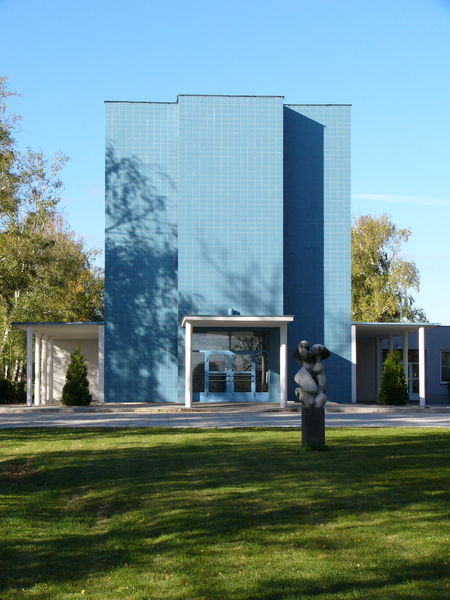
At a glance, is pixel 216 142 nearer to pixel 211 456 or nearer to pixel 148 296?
pixel 148 296

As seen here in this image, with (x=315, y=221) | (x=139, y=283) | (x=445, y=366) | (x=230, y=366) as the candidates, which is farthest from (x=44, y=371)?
Answer: (x=445, y=366)

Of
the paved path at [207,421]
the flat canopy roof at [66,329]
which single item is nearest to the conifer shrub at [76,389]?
the flat canopy roof at [66,329]

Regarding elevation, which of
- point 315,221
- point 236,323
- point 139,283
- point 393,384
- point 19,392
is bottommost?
point 19,392

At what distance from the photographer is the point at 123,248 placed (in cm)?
3659

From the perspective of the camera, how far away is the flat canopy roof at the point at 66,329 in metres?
33.7

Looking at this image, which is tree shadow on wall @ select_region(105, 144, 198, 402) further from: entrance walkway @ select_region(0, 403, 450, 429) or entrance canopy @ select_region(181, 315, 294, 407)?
entrance canopy @ select_region(181, 315, 294, 407)

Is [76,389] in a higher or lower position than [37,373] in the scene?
lower

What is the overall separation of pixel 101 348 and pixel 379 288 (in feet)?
90.0

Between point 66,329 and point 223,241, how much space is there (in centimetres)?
771

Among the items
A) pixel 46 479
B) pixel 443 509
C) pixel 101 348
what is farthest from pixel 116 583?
Answer: pixel 101 348

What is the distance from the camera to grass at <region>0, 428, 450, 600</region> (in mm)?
6414

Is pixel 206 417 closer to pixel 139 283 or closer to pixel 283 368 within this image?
pixel 283 368

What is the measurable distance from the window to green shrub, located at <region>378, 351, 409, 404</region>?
38.8 ft

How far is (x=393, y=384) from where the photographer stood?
3422 cm
